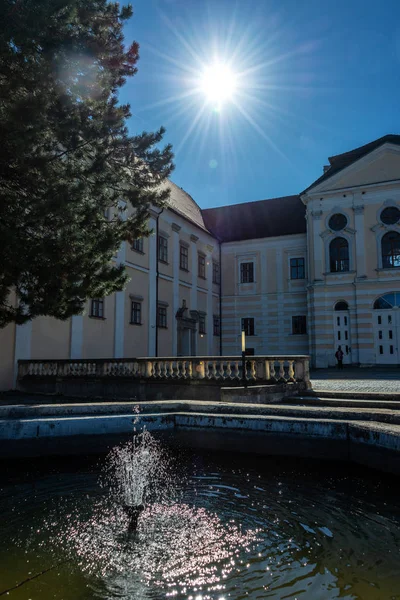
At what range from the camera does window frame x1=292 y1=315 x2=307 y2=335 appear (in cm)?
2894

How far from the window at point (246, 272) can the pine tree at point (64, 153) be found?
69.0 ft

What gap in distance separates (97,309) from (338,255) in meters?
15.2

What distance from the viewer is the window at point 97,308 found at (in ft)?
60.7

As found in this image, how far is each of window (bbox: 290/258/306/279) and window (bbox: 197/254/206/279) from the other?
19.8 ft

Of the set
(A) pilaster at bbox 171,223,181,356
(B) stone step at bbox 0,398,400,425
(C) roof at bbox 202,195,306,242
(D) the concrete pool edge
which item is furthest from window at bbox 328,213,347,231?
(D) the concrete pool edge

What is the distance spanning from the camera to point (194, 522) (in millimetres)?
3699

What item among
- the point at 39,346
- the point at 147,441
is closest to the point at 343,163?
the point at 39,346

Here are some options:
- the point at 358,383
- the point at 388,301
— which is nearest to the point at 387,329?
the point at 388,301

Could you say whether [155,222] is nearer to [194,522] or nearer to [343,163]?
[343,163]

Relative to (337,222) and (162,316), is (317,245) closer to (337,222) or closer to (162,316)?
(337,222)

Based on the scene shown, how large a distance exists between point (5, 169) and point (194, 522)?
23.3ft

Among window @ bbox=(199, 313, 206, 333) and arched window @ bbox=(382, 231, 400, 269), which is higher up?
arched window @ bbox=(382, 231, 400, 269)

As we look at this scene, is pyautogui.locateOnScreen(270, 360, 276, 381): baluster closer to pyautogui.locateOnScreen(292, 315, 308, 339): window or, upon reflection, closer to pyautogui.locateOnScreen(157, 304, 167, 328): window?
pyautogui.locateOnScreen(157, 304, 167, 328): window

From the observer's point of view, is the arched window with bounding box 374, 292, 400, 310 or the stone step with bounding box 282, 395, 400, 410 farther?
the arched window with bounding box 374, 292, 400, 310
